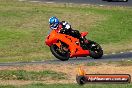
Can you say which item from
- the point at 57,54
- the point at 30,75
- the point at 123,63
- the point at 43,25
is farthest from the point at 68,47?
the point at 43,25

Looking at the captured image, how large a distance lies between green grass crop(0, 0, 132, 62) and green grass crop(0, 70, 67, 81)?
6.56 metres

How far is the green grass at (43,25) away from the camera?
28.9m

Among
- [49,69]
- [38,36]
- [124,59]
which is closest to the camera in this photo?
[49,69]

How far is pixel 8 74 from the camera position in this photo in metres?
18.4

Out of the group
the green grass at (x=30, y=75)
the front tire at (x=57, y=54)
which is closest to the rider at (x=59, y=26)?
the front tire at (x=57, y=54)

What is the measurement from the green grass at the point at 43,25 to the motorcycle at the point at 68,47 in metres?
2.63

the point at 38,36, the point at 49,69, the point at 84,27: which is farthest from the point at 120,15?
the point at 49,69

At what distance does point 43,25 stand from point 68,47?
14880mm

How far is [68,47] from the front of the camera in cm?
2336

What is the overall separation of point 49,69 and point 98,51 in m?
4.31

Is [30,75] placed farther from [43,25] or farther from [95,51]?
[43,25]

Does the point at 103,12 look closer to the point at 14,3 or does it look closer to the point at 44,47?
the point at 14,3

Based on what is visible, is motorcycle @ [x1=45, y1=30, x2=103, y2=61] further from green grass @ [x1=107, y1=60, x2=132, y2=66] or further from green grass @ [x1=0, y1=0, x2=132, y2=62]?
green grass @ [x1=0, y1=0, x2=132, y2=62]

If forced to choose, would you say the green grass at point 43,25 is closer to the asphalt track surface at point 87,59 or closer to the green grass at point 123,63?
the asphalt track surface at point 87,59
